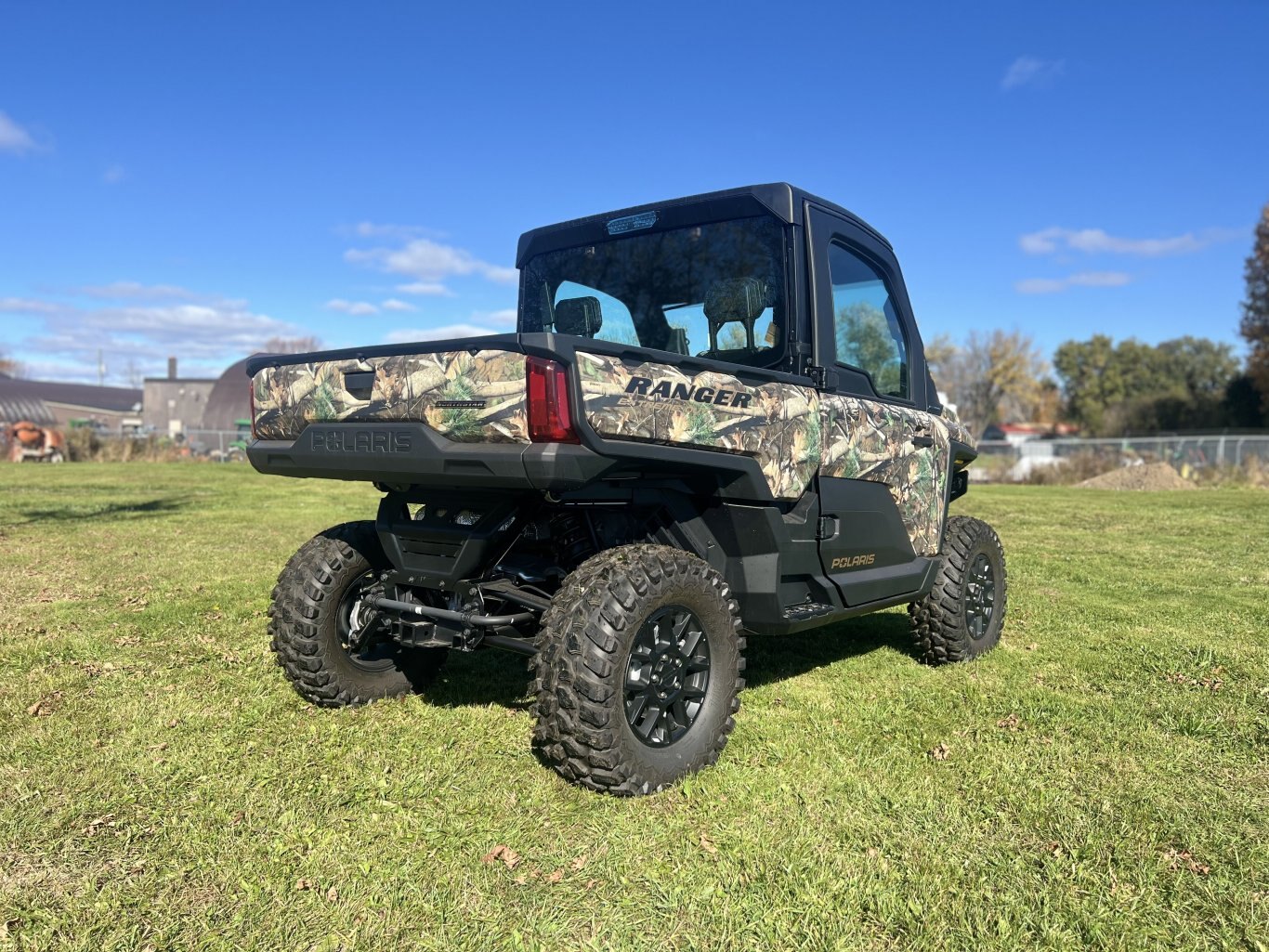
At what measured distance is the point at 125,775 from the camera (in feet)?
11.5

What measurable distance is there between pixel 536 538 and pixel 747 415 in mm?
1055

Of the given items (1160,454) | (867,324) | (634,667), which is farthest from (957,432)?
(1160,454)

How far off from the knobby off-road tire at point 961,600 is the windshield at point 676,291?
1.94m

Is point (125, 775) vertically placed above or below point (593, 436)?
below

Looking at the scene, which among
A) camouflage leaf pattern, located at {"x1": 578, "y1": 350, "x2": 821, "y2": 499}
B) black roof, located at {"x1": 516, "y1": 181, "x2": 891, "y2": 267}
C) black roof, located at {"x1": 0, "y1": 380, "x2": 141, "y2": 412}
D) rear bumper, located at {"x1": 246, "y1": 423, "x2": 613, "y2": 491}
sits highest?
black roof, located at {"x1": 0, "y1": 380, "x2": 141, "y2": 412}

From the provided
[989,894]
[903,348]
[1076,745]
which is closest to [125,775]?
[989,894]

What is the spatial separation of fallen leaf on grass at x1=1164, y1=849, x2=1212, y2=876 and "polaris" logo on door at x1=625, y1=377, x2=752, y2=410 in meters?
2.15

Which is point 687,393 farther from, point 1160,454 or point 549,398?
point 1160,454

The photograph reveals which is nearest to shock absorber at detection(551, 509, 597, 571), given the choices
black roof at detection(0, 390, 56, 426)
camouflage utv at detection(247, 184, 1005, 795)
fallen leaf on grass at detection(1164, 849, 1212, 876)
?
camouflage utv at detection(247, 184, 1005, 795)

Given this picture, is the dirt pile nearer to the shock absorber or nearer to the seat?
the seat

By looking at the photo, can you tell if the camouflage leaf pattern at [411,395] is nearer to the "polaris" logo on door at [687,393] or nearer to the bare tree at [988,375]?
the "polaris" logo on door at [687,393]

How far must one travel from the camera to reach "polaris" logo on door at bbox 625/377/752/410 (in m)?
3.17

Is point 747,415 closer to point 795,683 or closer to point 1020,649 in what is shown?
point 795,683

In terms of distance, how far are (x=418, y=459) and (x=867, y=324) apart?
265cm
